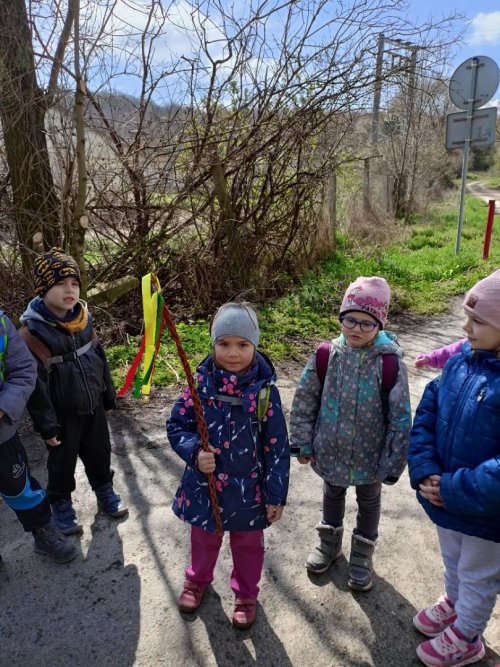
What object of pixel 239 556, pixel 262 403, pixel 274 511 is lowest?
pixel 239 556

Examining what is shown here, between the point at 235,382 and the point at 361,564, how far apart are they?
3.61 feet

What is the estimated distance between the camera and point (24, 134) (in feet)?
15.6

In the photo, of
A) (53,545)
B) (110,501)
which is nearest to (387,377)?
(110,501)

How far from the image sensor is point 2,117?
4672mm

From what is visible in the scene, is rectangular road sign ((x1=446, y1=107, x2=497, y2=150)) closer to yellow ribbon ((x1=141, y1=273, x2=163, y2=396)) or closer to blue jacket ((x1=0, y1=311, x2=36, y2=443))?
yellow ribbon ((x1=141, y1=273, x2=163, y2=396))

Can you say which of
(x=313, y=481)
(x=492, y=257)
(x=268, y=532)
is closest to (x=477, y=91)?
(x=492, y=257)

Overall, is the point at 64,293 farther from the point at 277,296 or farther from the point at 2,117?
the point at 277,296

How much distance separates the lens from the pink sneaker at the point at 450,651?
6.27 feet

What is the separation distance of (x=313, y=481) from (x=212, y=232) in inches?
159

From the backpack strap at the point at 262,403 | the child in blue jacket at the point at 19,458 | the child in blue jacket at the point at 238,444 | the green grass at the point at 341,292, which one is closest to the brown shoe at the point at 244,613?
the child in blue jacket at the point at 238,444

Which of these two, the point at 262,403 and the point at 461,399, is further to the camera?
the point at 262,403

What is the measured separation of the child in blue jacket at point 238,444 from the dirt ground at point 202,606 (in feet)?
0.48

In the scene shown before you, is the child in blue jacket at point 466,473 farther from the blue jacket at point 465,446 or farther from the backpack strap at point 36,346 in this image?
the backpack strap at point 36,346

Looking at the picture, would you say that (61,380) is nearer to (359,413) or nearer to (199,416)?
(199,416)
